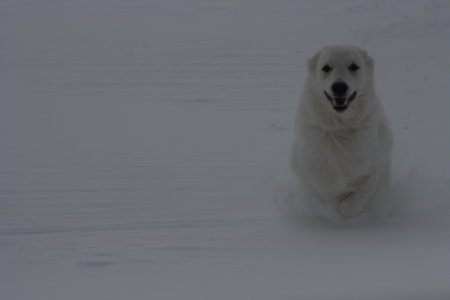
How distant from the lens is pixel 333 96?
462 cm

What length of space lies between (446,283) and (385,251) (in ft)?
2.47

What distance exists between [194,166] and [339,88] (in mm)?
2465

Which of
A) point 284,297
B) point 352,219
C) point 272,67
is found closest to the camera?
point 284,297

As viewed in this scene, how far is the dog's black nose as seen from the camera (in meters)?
4.56

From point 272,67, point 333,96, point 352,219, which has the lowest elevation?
point 352,219

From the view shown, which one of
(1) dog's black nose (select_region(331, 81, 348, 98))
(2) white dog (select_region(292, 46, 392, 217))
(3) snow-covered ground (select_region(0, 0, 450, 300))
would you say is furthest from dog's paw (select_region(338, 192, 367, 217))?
(1) dog's black nose (select_region(331, 81, 348, 98))

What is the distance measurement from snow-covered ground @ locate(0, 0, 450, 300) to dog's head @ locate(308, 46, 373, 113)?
1.07 metres

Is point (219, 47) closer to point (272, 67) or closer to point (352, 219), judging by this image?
point (272, 67)

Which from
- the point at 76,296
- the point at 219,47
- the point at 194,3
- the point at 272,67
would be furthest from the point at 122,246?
the point at 194,3

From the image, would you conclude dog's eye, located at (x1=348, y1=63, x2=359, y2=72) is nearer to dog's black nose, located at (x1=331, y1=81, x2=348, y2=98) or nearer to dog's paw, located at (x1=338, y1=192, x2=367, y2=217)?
dog's black nose, located at (x1=331, y1=81, x2=348, y2=98)

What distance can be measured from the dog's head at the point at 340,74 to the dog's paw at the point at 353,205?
778mm

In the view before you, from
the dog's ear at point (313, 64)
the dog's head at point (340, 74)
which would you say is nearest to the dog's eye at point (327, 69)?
the dog's head at point (340, 74)

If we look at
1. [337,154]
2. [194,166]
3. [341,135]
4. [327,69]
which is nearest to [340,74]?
[327,69]

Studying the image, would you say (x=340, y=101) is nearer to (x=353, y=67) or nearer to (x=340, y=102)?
(x=340, y=102)
